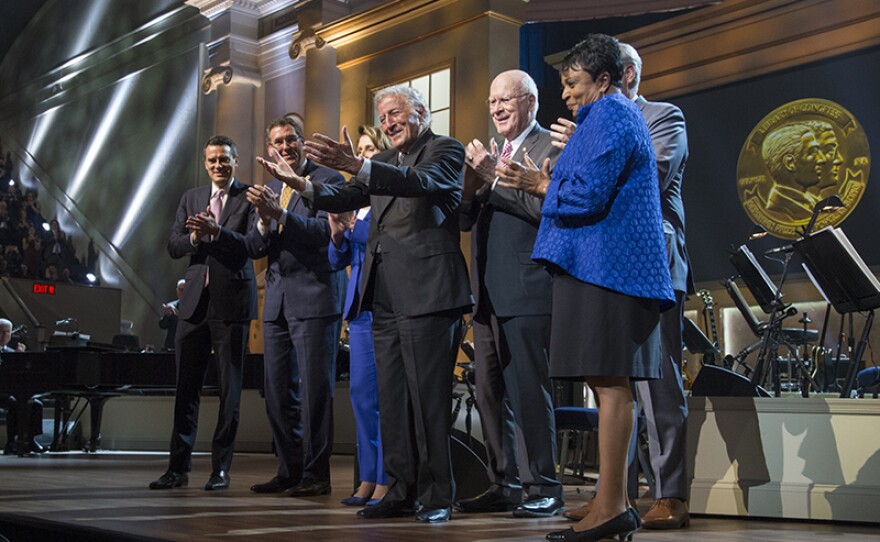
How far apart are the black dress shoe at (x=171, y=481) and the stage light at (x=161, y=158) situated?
7799 millimetres

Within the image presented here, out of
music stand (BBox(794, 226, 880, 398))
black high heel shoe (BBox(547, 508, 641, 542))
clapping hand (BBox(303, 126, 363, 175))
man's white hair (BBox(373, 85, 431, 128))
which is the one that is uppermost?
man's white hair (BBox(373, 85, 431, 128))

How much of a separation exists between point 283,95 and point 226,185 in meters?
6.45

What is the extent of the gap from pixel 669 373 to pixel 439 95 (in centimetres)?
601

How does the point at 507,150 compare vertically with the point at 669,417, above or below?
above

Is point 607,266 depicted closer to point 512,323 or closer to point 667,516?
point 512,323

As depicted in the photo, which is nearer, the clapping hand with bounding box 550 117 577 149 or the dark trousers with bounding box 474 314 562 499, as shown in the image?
the clapping hand with bounding box 550 117 577 149

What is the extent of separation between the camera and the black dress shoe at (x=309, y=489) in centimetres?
370

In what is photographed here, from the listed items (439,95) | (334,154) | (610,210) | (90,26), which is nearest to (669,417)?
(610,210)

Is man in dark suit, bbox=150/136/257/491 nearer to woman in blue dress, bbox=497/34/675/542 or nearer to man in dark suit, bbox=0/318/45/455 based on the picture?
woman in blue dress, bbox=497/34/675/542

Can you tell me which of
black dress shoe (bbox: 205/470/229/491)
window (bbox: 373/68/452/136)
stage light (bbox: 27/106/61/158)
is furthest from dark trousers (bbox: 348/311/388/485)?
stage light (bbox: 27/106/61/158)

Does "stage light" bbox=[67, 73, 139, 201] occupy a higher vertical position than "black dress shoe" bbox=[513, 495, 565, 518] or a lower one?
higher

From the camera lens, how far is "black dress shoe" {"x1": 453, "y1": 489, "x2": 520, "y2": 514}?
3.16m

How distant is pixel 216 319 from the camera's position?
394cm

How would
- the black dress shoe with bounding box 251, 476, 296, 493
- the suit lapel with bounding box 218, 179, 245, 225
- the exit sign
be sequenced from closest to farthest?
the black dress shoe with bounding box 251, 476, 296, 493 → the suit lapel with bounding box 218, 179, 245, 225 → the exit sign
